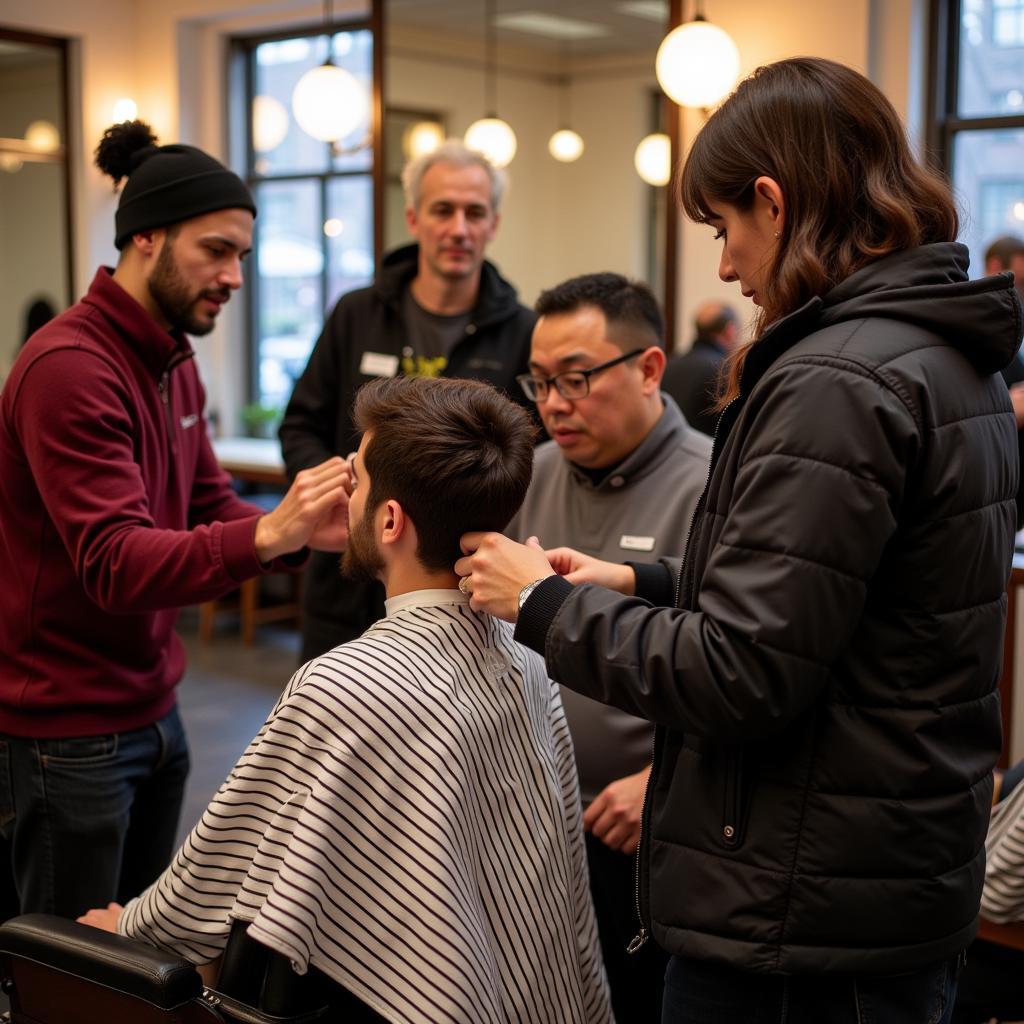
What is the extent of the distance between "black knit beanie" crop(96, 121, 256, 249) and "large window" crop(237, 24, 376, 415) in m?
5.08

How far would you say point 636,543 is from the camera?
2055 mm

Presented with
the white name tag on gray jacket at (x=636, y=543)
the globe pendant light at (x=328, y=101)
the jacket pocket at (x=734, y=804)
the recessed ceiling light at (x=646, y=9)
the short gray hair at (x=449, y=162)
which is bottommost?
the jacket pocket at (x=734, y=804)

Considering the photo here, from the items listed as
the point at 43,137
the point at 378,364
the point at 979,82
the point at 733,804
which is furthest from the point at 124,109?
the point at 733,804

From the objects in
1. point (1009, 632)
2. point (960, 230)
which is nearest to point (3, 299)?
point (1009, 632)

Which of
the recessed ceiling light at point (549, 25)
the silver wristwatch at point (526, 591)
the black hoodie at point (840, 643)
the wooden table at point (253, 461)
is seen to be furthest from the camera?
the recessed ceiling light at point (549, 25)

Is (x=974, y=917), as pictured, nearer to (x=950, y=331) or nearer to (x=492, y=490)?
Answer: (x=950, y=331)

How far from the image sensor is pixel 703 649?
1.14m

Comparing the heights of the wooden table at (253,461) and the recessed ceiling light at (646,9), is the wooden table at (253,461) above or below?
below

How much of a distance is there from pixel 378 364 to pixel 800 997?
2039 millimetres

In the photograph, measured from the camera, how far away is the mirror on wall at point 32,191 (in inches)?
291

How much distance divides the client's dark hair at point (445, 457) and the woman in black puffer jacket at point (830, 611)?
1.02 ft

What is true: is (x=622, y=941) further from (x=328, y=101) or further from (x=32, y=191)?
(x=32, y=191)

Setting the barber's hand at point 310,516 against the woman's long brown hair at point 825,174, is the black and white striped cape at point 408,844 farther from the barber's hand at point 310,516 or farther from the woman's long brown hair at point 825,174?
the woman's long brown hair at point 825,174

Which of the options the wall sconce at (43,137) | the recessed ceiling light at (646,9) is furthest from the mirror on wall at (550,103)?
the wall sconce at (43,137)
